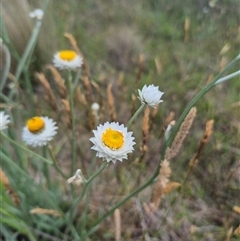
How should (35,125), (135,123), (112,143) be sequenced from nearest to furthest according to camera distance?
1. (112,143)
2. (35,125)
3. (135,123)

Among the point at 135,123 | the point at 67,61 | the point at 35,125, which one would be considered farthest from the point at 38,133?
the point at 135,123

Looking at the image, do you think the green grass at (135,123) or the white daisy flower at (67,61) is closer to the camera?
the white daisy flower at (67,61)

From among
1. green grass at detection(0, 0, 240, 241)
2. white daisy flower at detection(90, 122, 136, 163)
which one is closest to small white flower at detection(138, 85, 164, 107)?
white daisy flower at detection(90, 122, 136, 163)

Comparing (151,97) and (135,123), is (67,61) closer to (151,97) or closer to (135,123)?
(151,97)

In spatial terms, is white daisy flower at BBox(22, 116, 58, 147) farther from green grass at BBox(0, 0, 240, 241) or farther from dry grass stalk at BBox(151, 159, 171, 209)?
dry grass stalk at BBox(151, 159, 171, 209)

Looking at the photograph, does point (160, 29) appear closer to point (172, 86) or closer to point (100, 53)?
point (100, 53)

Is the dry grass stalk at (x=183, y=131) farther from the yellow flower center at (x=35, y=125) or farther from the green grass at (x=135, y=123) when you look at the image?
the yellow flower center at (x=35, y=125)

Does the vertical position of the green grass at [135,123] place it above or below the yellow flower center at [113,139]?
above

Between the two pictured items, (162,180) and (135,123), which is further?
(135,123)

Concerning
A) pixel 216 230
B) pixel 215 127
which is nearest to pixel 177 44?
pixel 215 127

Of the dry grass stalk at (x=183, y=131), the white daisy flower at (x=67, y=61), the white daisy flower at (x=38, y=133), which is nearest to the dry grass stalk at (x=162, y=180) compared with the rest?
the dry grass stalk at (x=183, y=131)
